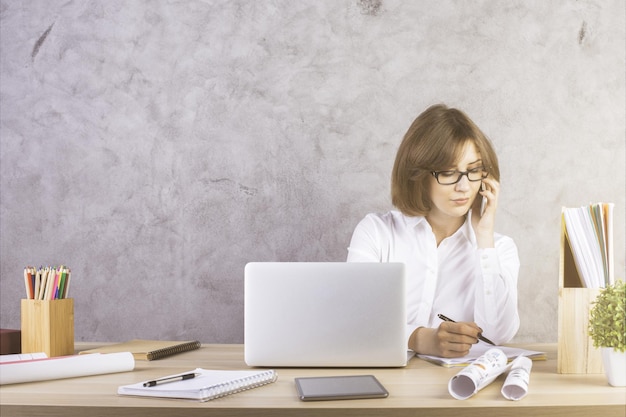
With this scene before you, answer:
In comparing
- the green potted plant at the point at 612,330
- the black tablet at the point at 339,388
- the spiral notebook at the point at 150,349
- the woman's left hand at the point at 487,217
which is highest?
the woman's left hand at the point at 487,217

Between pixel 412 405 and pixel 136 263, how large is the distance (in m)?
1.61

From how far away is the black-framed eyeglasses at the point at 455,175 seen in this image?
1.99 m

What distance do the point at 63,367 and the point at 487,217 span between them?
138 centimetres

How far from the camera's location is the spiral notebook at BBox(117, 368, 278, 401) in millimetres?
1044

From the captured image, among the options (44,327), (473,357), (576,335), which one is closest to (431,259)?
(473,357)

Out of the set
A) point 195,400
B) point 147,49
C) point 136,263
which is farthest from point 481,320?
point 147,49

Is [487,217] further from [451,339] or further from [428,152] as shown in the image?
[451,339]

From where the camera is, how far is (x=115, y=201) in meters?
2.34

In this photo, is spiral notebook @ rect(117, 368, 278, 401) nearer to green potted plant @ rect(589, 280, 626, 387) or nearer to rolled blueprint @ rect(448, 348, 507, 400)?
rolled blueprint @ rect(448, 348, 507, 400)

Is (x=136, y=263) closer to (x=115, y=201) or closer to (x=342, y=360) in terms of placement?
(x=115, y=201)

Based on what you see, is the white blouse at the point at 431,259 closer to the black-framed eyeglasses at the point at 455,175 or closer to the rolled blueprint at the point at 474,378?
the black-framed eyeglasses at the point at 455,175

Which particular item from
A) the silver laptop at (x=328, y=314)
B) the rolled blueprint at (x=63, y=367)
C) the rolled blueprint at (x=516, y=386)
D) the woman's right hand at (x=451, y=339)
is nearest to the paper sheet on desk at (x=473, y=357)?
the woman's right hand at (x=451, y=339)

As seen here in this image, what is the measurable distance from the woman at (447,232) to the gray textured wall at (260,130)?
221mm

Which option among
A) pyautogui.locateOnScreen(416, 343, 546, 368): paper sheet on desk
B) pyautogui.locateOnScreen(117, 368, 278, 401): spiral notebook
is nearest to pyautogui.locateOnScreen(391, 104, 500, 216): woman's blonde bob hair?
pyautogui.locateOnScreen(416, 343, 546, 368): paper sheet on desk
